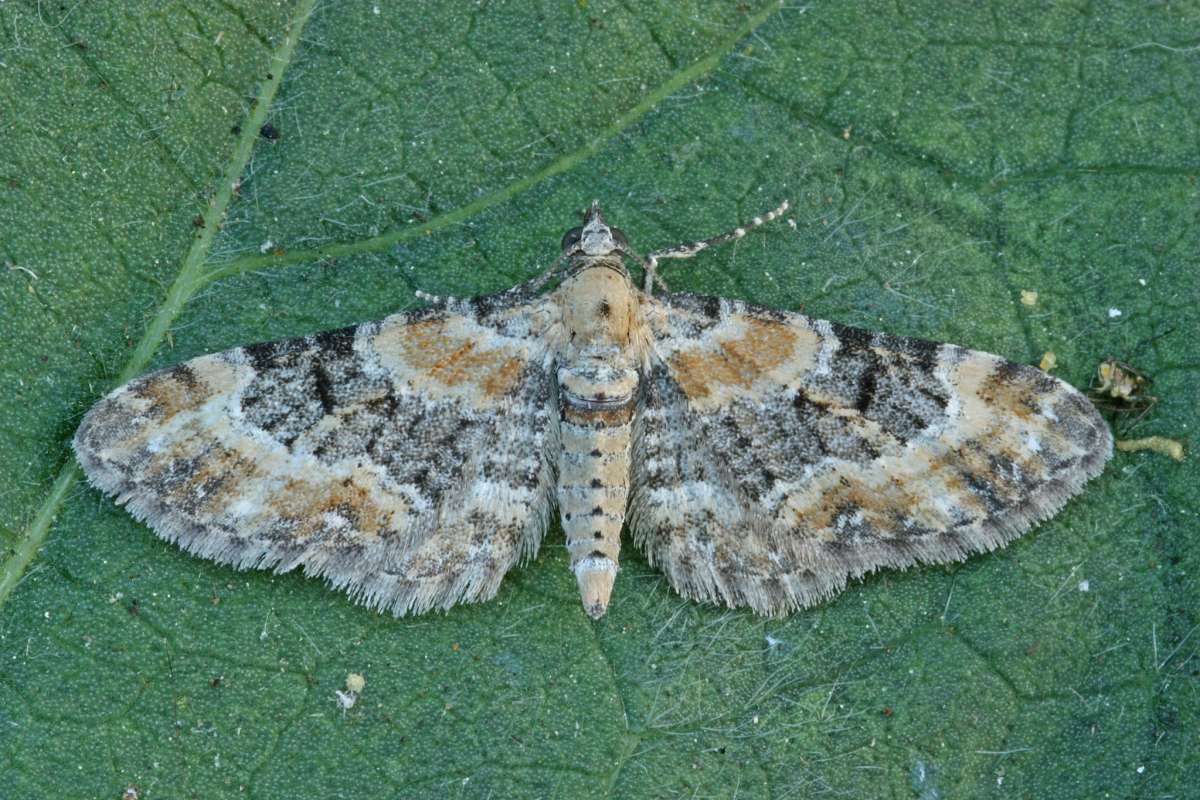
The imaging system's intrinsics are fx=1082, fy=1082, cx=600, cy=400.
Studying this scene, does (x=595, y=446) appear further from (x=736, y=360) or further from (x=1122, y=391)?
(x=1122, y=391)

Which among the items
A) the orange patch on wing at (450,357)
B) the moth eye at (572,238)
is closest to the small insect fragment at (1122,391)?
the moth eye at (572,238)

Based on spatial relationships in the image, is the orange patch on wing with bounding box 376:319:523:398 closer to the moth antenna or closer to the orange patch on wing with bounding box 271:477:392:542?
the moth antenna

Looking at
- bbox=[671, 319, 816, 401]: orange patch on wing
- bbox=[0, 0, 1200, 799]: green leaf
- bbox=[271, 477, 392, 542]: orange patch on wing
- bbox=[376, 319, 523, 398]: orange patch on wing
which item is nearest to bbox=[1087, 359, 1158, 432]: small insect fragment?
bbox=[0, 0, 1200, 799]: green leaf

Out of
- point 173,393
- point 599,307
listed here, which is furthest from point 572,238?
point 173,393

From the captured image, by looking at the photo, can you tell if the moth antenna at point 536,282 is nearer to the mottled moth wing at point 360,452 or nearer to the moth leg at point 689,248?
the mottled moth wing at point 360,452

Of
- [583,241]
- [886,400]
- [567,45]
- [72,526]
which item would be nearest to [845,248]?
[886,400]

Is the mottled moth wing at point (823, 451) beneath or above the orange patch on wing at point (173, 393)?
beneath

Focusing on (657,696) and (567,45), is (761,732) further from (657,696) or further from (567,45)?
(567,45)
